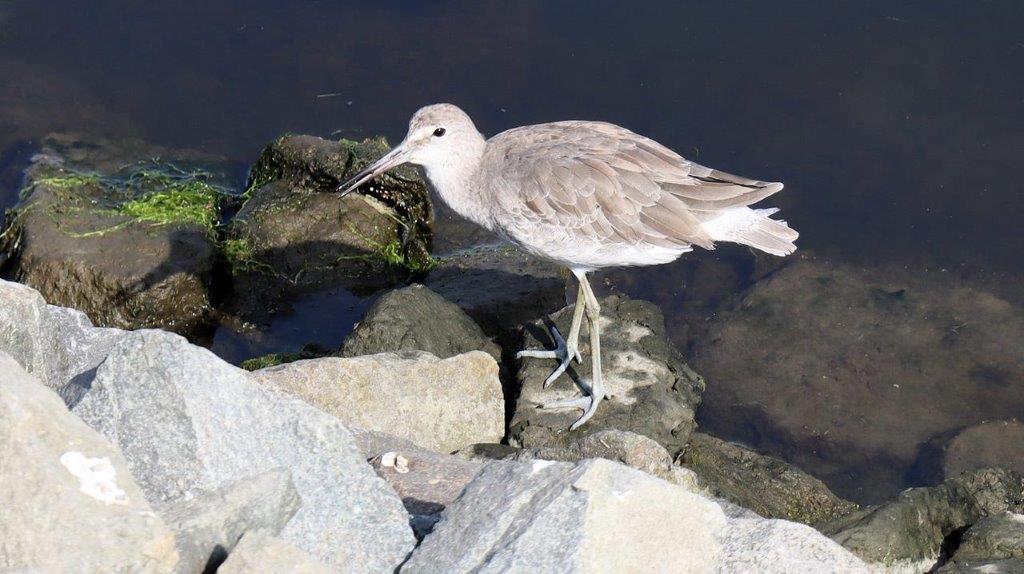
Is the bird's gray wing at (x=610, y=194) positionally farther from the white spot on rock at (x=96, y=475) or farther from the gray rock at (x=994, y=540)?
the white spot on rock at (x=96, y=475)

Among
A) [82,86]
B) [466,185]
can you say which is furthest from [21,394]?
[82,86]

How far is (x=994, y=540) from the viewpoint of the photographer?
4.97m

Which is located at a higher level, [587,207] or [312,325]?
[587,207]

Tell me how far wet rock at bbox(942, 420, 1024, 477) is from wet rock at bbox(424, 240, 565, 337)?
284 cm

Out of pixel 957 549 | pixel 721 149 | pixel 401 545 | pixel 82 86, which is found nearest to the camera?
pixel 401 545

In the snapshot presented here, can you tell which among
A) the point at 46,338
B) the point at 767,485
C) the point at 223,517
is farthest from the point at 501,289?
the point at 223,517

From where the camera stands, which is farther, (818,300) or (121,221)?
(818,300)

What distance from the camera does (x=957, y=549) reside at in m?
5.11

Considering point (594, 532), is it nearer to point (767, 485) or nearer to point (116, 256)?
point (767, 485)

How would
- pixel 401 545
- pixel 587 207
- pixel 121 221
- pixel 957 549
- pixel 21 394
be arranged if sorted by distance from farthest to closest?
pixel 121 221 < pixel 587 207 < pixel 957 549 < pixel 401 545 < pixel 21 394

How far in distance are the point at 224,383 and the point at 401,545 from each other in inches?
33.8

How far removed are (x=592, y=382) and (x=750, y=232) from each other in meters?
1.30

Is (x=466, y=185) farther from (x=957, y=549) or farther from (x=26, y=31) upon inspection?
(x=26, y=31)

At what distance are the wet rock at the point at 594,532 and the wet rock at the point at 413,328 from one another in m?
2.42
